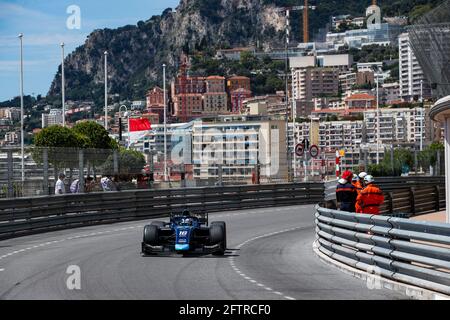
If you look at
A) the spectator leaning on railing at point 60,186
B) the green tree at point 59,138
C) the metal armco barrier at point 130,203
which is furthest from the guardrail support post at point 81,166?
the green tree at point 59,138

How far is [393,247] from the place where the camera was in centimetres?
1590

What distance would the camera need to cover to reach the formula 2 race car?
20.6 metres

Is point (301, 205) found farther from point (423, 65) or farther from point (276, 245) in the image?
point (276, 245)

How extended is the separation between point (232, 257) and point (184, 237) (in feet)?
3.25

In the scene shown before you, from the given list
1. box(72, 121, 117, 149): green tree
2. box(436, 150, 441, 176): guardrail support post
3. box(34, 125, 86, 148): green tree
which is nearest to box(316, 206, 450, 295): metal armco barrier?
box(436, 150, 441, 176): guardrail support post

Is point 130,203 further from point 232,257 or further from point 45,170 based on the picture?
point 232,257

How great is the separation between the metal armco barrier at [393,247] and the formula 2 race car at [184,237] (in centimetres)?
202

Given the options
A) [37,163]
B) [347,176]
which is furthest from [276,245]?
[37,163]

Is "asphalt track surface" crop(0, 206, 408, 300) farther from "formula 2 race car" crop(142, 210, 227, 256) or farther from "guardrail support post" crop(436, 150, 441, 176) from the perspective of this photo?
"guardrail support post" crop(436, 150, 441, 176)

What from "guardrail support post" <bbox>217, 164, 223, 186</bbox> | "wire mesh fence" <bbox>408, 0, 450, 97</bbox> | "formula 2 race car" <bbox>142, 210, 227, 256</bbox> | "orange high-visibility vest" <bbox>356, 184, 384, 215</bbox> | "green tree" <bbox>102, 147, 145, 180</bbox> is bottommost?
"formula 2 race car" <bbox>142, 210, 227, 256</bbox>

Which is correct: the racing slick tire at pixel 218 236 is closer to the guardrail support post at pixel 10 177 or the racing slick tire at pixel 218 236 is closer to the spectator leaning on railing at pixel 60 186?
the guardrail support post at pixel 10 177

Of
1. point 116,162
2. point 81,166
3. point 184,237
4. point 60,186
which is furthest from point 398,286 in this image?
point 116,162

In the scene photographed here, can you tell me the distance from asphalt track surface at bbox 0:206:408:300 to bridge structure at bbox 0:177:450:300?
0.05 ft
